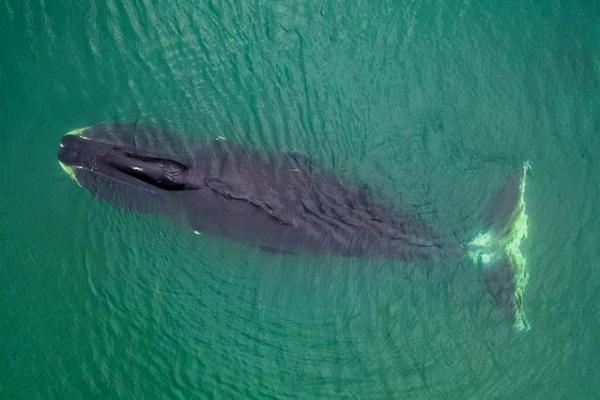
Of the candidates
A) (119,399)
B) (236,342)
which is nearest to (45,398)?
(119,399)

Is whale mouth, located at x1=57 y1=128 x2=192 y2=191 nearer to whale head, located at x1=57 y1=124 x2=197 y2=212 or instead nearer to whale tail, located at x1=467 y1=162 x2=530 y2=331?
whale head, located at x1=57 y1=124 x2=197 y2=212

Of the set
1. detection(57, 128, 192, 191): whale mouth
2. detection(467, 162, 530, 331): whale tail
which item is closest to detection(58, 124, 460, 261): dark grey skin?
detection(57, 128, 192, 191): whale mouth

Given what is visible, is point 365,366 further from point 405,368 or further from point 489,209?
point 489,209

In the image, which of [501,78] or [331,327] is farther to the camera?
[501,78]

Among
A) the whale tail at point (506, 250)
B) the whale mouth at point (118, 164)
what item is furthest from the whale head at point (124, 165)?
the whale tail at point (506, 250)

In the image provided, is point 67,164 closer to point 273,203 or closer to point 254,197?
point 254,197

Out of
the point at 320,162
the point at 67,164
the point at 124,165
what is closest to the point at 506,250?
the point at 320,162
